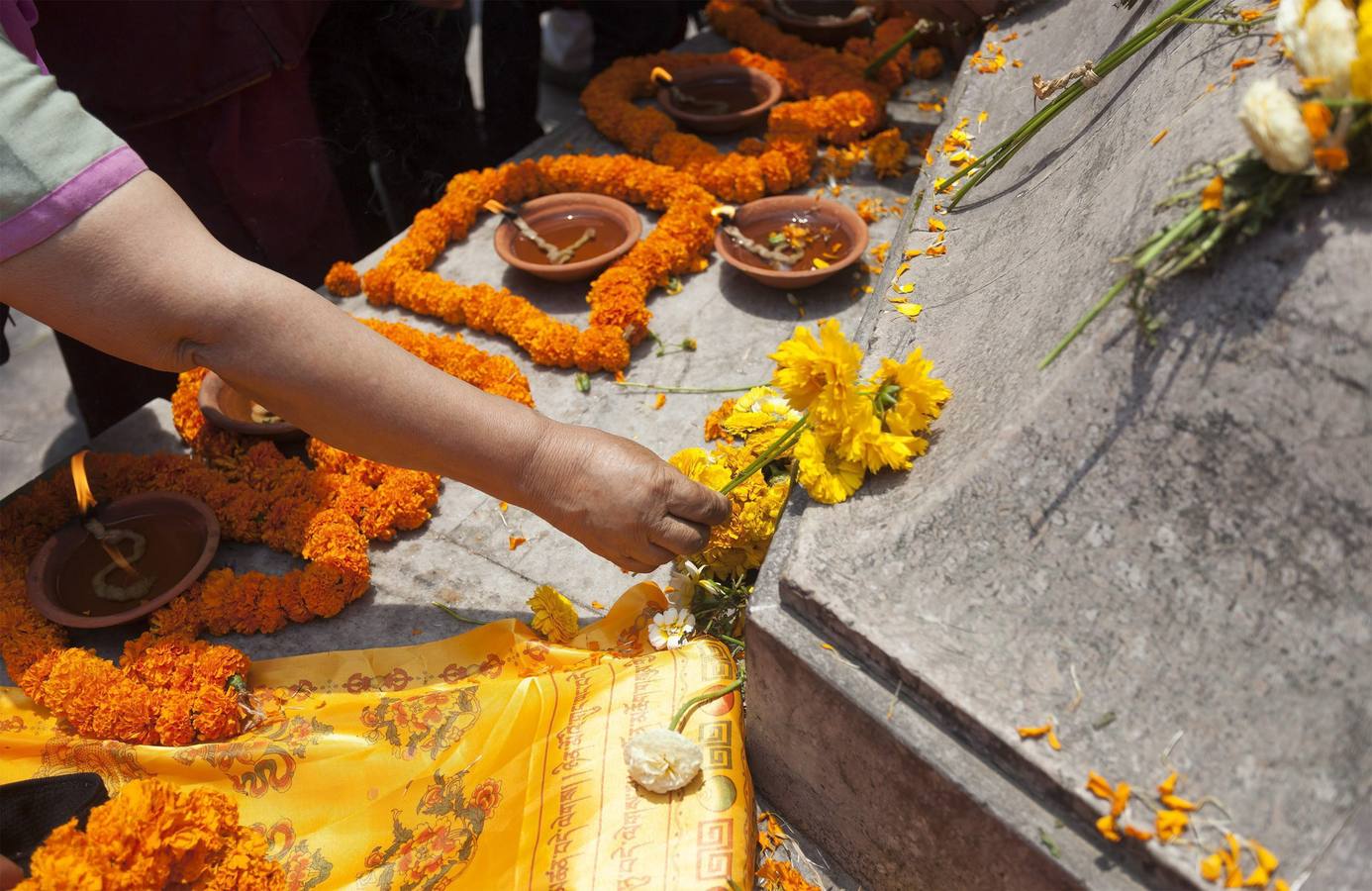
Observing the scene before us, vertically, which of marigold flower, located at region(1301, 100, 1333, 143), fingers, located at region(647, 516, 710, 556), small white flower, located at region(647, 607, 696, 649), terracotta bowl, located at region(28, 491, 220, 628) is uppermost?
marigold flower, located at region(1301, 100, 1333, 143)

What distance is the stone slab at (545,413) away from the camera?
263 centimetres

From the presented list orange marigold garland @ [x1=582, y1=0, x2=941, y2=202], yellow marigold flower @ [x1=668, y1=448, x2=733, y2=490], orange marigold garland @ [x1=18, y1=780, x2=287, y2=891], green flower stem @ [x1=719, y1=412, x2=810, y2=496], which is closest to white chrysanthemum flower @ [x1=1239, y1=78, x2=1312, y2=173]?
green flower stem @ [x1=719, y1=412, x2=810, y2=496]

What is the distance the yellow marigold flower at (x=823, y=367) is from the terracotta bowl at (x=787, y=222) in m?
1.44

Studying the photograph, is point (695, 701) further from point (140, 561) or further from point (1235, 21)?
point (1235, 21)

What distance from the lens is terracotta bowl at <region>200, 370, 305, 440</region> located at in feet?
9.68

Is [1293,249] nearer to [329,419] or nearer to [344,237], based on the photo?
[329,419]

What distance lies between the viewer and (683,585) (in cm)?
237

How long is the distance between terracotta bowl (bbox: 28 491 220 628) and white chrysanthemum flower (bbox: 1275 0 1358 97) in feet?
8.94

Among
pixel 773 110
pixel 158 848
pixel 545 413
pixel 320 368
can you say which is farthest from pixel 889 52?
pixel 158 848

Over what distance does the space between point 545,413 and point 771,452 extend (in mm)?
1180

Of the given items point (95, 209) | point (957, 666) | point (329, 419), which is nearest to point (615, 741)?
point (957, 666)

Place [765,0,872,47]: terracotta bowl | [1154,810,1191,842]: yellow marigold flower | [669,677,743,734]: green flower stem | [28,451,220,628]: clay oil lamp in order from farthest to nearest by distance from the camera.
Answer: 1. [765,0,872,47]: terracotta bowl
2. [28,451,220,628]: clay oil lamp
3. [669,677,743,734]: green flower stem
4. [1154,810,1191,842]: yellow marigold flower

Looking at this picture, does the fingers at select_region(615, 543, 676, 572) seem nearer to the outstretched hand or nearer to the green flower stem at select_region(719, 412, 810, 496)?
the outstretched hand

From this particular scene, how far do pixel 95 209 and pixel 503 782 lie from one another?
4.73 feet
